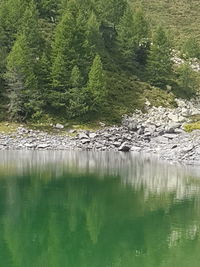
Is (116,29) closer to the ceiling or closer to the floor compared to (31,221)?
closer to the ceiling

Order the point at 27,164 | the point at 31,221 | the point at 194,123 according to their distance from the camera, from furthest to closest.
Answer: the point at 194,123
the point at 27,164
the point at 31,221

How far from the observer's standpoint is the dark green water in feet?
82.9

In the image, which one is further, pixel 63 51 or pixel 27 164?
pixel 63 51

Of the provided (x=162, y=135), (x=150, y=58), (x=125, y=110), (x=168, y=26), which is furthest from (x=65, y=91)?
(x=168, y=26)

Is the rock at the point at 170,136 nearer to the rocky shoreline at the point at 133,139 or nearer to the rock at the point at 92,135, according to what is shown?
the rocky shoreline at the point at 133,139

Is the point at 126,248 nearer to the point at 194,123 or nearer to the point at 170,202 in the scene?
the point at 170,202

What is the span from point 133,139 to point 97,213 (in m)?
42.9

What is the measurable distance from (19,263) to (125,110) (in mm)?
65188

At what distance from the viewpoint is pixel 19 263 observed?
23422 mm

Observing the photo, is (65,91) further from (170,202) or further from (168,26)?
(168,26)

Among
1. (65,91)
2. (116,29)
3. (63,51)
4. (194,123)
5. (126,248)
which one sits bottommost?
(126,248)

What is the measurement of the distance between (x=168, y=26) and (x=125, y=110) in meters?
89.0

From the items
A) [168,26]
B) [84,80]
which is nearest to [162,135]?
[84,80]

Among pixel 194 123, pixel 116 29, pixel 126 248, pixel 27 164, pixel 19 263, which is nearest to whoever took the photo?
pixel 19 263
